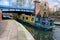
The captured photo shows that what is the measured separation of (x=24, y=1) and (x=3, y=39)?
60.6 meters

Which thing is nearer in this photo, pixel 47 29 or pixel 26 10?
pixel 47 29

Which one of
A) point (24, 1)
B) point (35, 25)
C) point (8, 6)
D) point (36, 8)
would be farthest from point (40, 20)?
point (24, 1)

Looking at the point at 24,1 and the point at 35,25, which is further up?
the point at 24,1

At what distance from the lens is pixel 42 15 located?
43.0 metres

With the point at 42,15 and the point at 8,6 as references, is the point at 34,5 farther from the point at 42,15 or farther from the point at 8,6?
the point at 42,15

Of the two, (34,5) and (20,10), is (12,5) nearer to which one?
(20,10)

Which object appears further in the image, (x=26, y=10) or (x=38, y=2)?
(x=38, y=2)

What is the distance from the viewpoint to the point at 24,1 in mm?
74375

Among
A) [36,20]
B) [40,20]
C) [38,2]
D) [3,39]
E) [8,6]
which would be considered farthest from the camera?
[38,2]

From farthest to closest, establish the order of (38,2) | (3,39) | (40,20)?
(38,2) < (40,20) < (3,39)

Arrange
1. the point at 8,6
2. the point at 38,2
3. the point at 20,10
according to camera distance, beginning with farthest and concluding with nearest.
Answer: the point at 38,2, the point at 20,10, the point at 8,6

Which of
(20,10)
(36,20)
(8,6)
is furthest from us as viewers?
(20,10)

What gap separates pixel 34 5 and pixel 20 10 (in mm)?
7912

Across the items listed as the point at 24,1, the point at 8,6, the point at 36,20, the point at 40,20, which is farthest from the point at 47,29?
the point at 24,1
